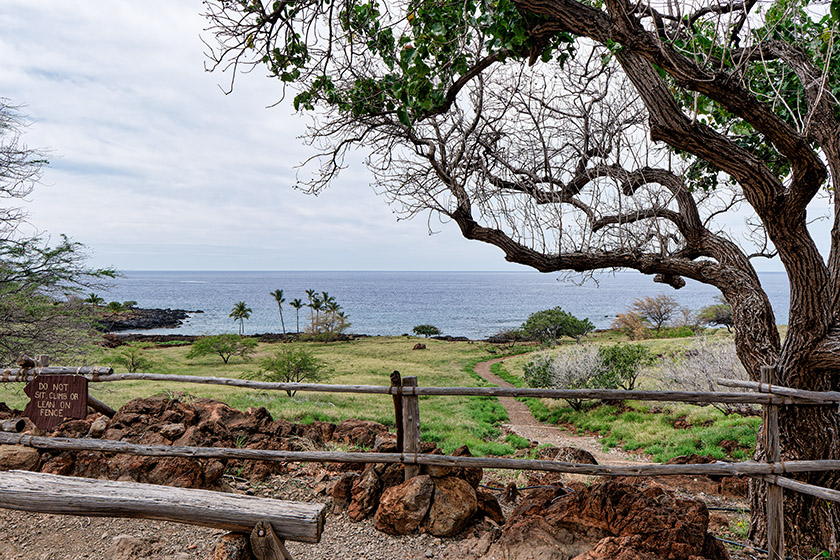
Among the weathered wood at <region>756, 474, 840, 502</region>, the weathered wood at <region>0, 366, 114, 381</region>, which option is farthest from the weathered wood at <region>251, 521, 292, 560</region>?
the weathered wood at <region>756, 474, 840, 502</region>

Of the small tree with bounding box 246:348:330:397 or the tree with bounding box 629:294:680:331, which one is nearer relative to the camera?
the small tree with bounding box 246:348:330:397

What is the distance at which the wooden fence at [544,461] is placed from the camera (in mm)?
4152

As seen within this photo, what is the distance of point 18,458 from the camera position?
493 cm

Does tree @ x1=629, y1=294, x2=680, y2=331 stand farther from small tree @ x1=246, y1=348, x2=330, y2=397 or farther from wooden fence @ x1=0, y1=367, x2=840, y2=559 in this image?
wooden fence @ x1=0, y1=367, x2=840, y2=559

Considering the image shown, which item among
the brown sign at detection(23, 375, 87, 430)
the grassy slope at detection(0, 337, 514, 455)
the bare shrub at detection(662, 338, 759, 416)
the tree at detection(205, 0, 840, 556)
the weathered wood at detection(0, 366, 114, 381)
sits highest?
the tree at detection(205, 0, 840, 556)

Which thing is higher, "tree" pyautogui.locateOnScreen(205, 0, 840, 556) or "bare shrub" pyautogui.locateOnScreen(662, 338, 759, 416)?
"tree" pyautogui.locateOnScreen(205, 0, 840, 556)

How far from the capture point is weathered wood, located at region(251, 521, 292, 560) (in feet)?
9.30

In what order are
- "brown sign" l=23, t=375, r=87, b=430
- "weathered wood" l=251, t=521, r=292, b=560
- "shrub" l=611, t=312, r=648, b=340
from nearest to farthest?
"weathered wood" l=251, t=521, r=292, b=560, "brown sign" l=23, t=375, r=87, b=430, "shrub" l=611, t=312, r=648, b=340

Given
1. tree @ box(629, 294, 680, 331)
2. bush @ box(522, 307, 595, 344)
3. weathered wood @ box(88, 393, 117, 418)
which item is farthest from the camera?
tree @ box(629, 294, 680, 331)

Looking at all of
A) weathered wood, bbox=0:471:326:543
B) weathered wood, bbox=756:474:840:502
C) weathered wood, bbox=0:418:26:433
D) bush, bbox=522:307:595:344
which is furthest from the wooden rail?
bush, bbox=522:307:595:344

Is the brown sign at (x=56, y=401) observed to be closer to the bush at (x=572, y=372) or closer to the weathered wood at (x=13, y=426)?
the weathered wood at (x=13, y=426)

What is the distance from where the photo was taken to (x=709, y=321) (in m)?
41.7

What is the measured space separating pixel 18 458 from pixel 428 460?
13.8 ft

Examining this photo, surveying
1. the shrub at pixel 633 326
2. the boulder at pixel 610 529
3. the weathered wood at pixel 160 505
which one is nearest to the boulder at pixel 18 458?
the weathered wood at pixel 160 505
